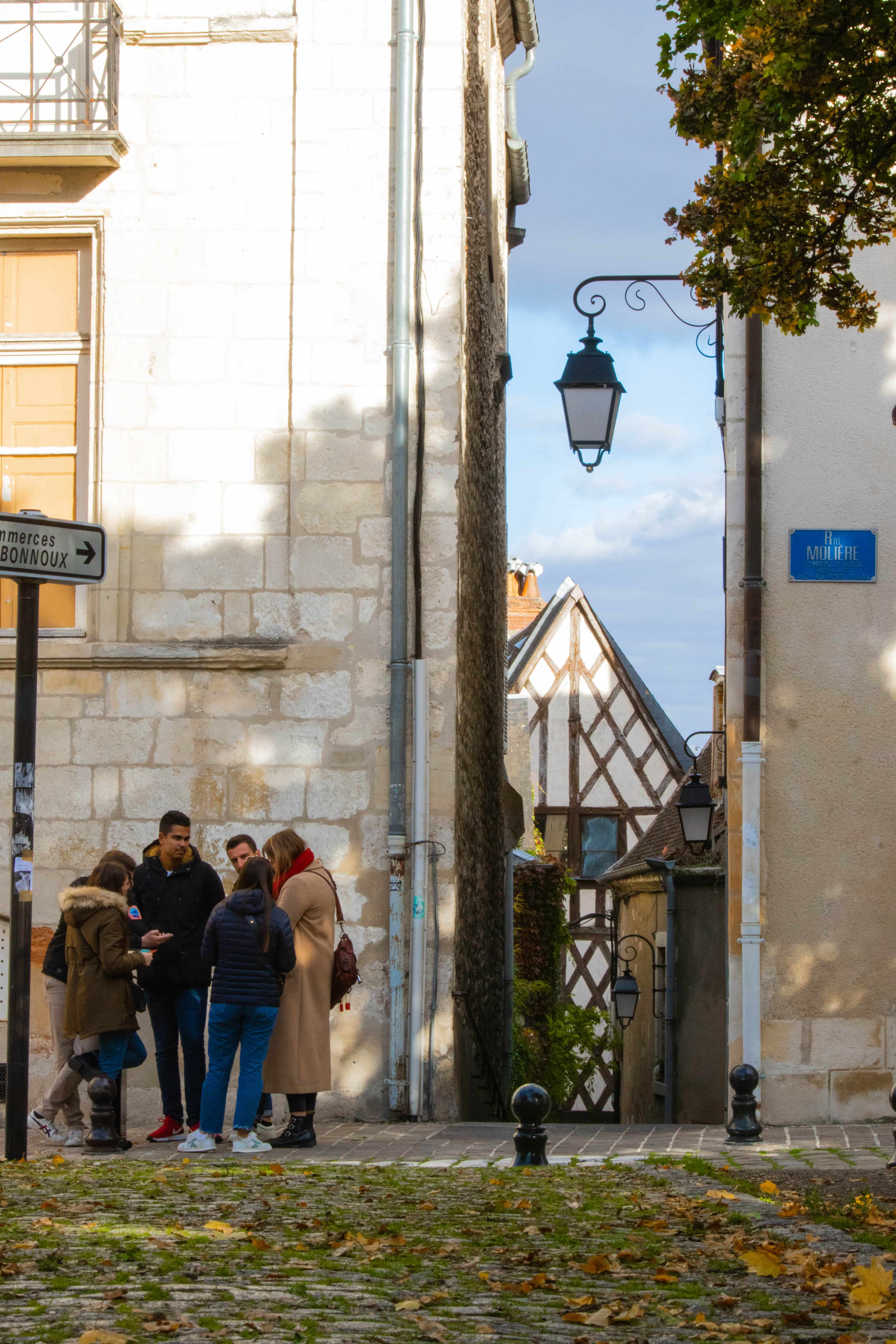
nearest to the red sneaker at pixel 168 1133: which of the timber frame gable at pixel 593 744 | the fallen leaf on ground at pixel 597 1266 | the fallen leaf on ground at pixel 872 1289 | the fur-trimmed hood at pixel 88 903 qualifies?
the fur-trimmed hood at pixel 88 903

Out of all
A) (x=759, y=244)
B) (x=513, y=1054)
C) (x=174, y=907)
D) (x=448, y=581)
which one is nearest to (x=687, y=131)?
(x=759, y=244)

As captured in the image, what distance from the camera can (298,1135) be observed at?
7523 millimetres

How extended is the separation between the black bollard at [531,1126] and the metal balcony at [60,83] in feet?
19.7

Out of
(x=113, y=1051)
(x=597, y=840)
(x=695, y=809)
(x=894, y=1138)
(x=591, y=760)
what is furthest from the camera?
(x=591, y=760)

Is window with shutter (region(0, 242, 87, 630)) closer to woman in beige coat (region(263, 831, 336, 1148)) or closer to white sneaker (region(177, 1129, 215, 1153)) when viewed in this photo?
woman in beige coat (region(263, 831, 336, 1148))

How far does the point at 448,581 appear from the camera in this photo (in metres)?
9.42

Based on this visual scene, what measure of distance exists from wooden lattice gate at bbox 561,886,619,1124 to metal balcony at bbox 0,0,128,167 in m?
19.1

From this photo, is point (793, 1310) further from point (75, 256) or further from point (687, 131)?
point (75, 256)

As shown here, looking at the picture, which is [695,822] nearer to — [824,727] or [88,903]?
[824,727]

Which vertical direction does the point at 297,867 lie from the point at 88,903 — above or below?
above

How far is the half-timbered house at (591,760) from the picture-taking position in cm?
2884

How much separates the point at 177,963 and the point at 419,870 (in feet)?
5.62

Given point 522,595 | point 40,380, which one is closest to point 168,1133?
point 40,380

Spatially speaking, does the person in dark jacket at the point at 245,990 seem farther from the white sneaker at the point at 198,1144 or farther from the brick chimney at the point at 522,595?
the brick chimney at the point at 522,595
